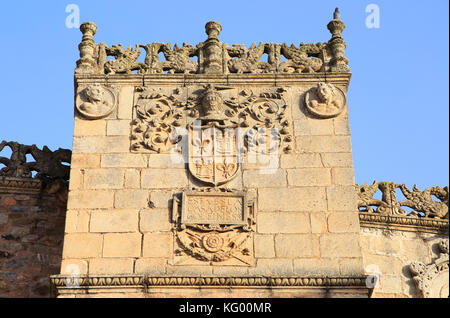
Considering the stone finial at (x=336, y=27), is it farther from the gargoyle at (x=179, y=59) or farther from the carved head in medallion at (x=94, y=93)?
the carved head in medallion at (x=94, y=93)

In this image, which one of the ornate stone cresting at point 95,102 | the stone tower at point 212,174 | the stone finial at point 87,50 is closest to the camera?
the stone tower at point 212,174

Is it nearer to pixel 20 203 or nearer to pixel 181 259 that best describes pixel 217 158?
pixel 181 259

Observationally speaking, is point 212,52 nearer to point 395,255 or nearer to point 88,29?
point 88,29

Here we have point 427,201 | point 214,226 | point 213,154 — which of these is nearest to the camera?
point 214,226

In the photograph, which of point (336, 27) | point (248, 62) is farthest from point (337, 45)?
point (248, 62)

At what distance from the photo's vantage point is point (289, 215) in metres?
11.8

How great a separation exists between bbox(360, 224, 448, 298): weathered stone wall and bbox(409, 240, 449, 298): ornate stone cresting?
0.25 ft

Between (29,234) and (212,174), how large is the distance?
2.88 m

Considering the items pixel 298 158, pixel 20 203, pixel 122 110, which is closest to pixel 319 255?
pixel 298 158

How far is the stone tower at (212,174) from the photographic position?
447 inches

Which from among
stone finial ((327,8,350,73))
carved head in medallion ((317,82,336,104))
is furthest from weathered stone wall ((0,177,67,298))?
stone finial ((327,8,350,73))

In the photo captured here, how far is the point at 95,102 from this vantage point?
1258 cm

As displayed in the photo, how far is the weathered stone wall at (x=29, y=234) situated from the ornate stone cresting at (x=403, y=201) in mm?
4168

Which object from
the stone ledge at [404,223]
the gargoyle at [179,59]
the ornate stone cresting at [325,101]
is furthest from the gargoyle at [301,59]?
the stone ledge at [404,223]
